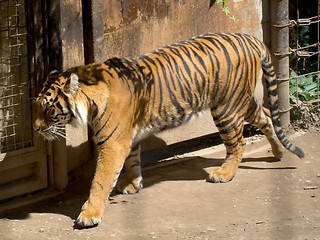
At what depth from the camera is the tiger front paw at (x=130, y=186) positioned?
5738mm

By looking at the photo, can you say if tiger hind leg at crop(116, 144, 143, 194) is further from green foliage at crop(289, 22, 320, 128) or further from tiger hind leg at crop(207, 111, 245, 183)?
green foliage at crop(289, 22, 320, 128)

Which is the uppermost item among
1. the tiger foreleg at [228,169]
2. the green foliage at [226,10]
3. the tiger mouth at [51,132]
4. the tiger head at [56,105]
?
the green foliage at [226,10]

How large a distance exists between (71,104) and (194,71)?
44.4 inches

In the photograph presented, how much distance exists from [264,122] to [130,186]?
4.69 ft

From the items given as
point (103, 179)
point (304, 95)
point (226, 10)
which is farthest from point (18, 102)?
point (304, 95)

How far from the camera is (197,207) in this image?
17.6 feet

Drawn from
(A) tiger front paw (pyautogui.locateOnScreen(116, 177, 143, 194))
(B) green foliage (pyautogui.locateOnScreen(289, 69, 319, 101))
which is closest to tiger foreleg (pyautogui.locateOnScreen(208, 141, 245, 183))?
(A) tiger front paw (pyautogui.locateOnScreen(116, 177, 143, 194))

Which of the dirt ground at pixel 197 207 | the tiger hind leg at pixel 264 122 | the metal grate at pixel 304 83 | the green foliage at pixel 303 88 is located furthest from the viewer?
the green foliage at pixel 303 88

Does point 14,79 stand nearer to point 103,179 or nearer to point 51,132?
point 51,132

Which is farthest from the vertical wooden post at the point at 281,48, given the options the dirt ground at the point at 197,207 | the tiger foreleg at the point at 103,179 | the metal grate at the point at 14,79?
the metal grate at the point at 14,79

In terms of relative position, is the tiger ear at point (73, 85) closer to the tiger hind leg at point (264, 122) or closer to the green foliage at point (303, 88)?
the tiger hind leg at point (264, 122)

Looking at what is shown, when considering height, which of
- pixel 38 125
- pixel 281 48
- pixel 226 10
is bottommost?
pixel 38 125

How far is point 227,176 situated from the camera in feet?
19.3

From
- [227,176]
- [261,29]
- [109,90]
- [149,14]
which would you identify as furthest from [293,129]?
[109,90]
